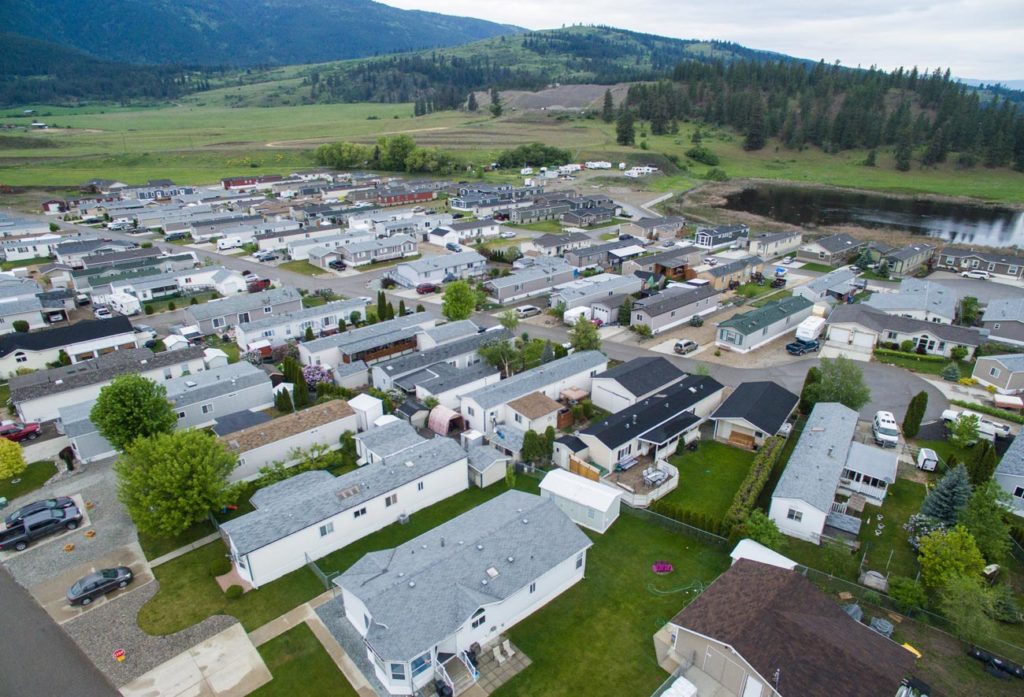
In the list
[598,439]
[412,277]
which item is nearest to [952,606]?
[598,439]

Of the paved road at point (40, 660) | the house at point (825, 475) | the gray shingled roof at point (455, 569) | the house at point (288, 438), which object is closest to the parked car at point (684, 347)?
the house at point (825, 475)

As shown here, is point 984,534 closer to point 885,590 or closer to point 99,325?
point 885,590

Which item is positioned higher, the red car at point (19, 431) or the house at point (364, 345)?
the house at point (364, 345)

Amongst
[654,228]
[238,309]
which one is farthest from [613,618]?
[654,228]

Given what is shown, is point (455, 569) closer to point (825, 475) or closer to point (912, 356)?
point (825, 475)

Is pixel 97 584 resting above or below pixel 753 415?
below

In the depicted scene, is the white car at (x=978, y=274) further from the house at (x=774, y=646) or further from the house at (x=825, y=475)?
the house at (x=774, y=646)

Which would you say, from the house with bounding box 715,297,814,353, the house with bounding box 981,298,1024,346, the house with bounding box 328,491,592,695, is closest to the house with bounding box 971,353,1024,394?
the house with bounding box 981,298,1024,346
